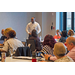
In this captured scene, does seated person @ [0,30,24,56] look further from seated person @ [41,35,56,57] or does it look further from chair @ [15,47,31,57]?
seated person @ [41,35,56,57]

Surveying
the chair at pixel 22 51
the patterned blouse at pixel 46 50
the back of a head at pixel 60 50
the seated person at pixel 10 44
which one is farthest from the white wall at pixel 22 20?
the back of a head at pixel 60 50

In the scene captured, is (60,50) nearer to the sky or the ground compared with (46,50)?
nearer to the sky

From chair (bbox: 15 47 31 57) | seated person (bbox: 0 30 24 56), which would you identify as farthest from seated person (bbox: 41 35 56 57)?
seated person (bbox: 0 30 24 56)

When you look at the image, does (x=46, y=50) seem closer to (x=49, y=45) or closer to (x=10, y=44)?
(x=49, y=45)

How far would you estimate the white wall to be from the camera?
10.5 meters

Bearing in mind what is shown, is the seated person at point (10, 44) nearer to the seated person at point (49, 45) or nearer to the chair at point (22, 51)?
the chair at point (22, 51)

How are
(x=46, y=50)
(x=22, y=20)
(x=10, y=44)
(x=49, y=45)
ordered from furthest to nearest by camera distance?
(x=22, y=20) → (x=10, y=44) → (x=49, y=45) → (x=46, y=50)

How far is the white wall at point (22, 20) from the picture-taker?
10.5 m

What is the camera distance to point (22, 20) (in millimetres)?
11531

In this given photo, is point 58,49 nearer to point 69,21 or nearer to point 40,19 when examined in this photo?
point 69,21

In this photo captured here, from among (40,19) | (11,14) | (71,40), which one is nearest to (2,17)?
(11,14)

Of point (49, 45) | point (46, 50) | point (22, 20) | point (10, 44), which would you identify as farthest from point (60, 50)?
point (22, 20)

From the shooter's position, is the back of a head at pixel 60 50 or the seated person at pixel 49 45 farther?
the seated person at pixel 49 45
